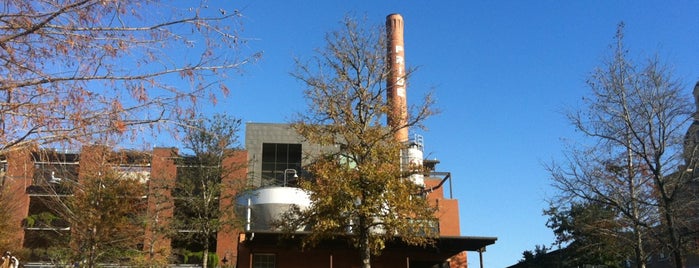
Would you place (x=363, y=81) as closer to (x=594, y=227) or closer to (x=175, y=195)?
(x=594, y=227)

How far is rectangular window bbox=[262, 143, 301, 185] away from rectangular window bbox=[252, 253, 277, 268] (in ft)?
47.1

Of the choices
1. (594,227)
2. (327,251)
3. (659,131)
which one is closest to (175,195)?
(327,251)

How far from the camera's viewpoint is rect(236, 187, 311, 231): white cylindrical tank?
105 feet

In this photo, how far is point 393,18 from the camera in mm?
52719

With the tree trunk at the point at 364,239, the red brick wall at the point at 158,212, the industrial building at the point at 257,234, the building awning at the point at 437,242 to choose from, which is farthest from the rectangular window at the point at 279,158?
the tree trunk at the point at 364,239

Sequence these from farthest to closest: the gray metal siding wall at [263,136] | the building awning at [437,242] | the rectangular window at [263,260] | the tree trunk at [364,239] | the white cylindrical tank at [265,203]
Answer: the gray metal siding wall at [263,136] < the white cylindrical tank at [265,203] < the rectangular window at [263,260] < the building awning at [437,242] < the tree trunk at [364,239]

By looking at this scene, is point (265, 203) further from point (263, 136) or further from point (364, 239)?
point (364, 239)

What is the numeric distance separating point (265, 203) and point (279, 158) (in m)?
12.7

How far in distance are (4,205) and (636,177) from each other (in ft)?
94.9

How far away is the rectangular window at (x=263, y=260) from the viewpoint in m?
29.3

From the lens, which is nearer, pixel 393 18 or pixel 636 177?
pixel 636 177

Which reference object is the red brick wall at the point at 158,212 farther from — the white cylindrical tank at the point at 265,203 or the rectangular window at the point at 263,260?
the rectangular window at the point at 263,260

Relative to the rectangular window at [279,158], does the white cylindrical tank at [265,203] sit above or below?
below

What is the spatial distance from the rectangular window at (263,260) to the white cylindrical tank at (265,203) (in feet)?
8.46
